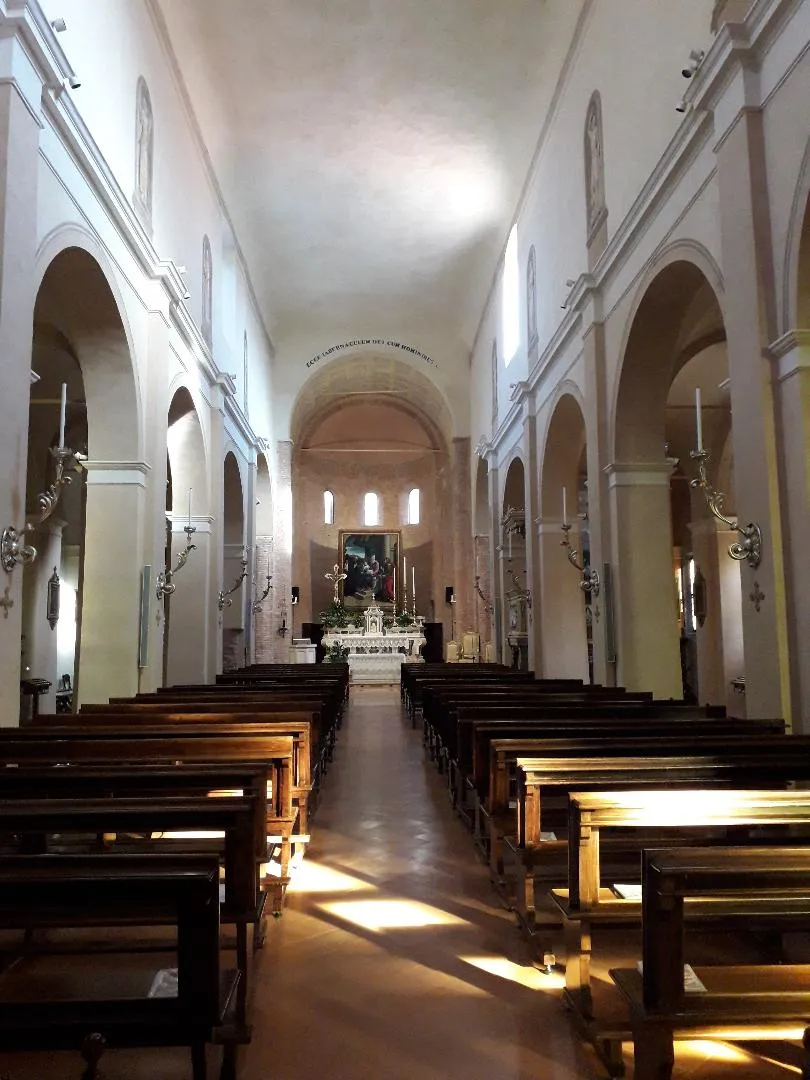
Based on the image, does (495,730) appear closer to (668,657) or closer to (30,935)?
(30,935)

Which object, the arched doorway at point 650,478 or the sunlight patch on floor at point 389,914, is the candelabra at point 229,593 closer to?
the arched doorway at point 650,478

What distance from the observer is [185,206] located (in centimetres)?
1190

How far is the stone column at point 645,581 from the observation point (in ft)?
30.8

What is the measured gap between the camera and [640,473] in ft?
31.5

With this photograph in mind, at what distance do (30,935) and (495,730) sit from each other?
2.59 m

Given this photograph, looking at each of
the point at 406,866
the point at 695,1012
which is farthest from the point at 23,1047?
the point at 406,866

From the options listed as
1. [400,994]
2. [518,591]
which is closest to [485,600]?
[518,591]

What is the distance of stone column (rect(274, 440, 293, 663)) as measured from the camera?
21.6m

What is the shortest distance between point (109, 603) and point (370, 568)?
62.9ft

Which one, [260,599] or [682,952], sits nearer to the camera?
[682,952]

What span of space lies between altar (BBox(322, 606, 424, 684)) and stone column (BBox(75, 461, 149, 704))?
1212 cm

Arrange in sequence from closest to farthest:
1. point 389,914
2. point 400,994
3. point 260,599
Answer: point 400,994, point 389,914, point 260,599

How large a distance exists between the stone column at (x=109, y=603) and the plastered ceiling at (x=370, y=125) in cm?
591

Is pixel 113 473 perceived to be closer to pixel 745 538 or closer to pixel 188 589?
pixel 188 589
